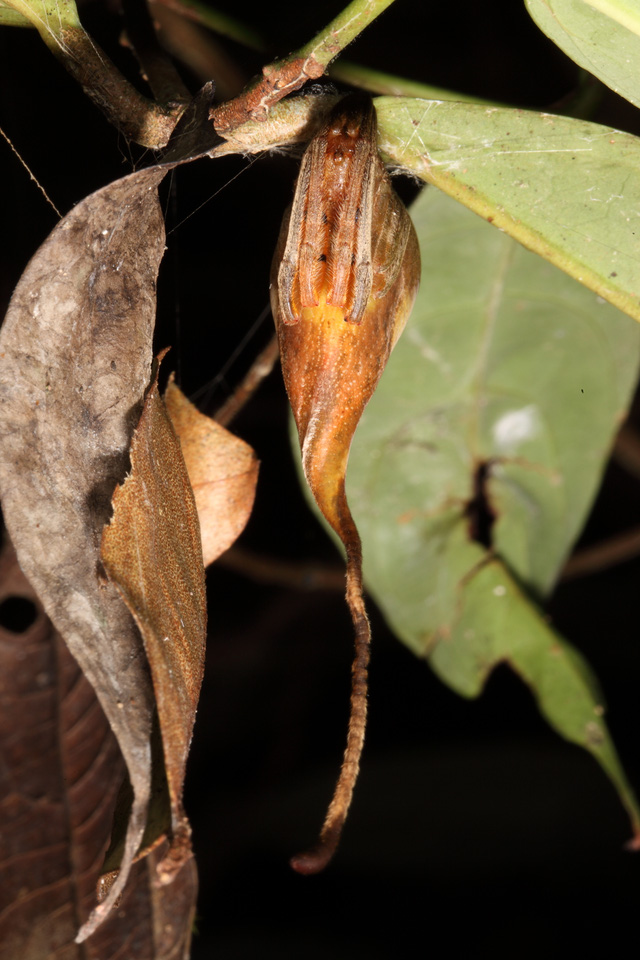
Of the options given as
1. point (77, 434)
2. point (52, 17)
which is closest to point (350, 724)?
point (77, 434)

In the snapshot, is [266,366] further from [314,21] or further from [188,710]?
[188,710]

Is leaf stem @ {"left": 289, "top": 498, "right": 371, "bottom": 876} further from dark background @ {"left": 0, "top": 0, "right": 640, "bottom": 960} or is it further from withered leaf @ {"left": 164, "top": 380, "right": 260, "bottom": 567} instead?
dark background @ {"left": 0, "top": 0, "right": 640, "bottom": 960}

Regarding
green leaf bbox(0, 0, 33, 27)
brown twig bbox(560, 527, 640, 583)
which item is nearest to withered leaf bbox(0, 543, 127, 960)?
green leaf bbox(0, 0, 33, 27)

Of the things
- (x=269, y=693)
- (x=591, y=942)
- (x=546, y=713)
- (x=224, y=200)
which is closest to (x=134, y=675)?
(x=546, y=713)

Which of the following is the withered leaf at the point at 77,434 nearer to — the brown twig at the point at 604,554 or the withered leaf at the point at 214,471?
the withered leaf at the point at 214,471

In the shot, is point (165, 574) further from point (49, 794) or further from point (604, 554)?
point (604, 554)

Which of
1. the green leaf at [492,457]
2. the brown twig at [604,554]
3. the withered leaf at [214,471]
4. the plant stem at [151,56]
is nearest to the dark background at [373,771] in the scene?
the brown twig at [604,554]
